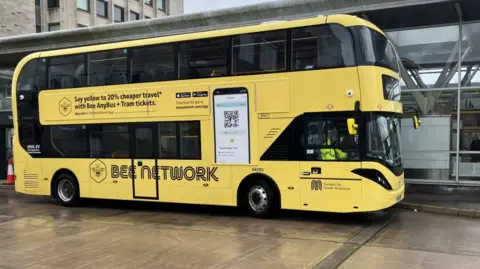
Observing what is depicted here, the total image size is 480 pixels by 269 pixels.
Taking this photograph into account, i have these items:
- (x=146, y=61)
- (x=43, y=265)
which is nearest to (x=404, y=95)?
(x=146, y=61)

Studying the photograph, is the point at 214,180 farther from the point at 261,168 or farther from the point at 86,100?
the point at 86,100

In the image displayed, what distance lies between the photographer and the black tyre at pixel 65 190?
12.4 m

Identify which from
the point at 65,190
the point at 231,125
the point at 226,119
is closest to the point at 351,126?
the point at 231,125

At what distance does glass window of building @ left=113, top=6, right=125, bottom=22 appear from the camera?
157 ft

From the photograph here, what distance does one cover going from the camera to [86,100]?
11.8 m

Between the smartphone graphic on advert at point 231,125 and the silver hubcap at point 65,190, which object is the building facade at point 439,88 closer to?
the smartphone graphic on advert at point 231,125

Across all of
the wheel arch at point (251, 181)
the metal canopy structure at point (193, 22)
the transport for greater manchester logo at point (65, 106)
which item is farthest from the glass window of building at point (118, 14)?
the wheel arch at point (251, 181)

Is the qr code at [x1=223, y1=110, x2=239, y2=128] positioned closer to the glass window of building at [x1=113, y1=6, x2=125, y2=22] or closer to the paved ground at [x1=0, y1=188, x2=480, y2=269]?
the paved ground at [x1=0, y1=188, x2=480, y2=269]

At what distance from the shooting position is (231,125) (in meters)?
10.1

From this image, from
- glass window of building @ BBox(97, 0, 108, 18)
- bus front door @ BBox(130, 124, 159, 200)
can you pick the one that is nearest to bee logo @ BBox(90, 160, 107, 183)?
bus front door @ BBox(130, 124, 159, 200)

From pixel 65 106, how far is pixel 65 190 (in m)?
2.33

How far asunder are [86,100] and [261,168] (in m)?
5.11

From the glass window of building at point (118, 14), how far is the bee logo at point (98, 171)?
39.1m

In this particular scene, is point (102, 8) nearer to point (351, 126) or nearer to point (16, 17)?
point (16, 17)
